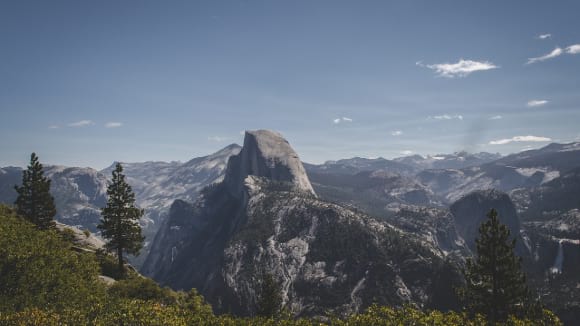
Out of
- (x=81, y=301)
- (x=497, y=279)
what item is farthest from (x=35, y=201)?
(x=497, y=279)

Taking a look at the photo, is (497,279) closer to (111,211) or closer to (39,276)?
(39,276)

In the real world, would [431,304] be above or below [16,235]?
below

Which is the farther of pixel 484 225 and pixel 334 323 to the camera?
pixel 484 225

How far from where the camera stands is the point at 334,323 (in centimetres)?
2681

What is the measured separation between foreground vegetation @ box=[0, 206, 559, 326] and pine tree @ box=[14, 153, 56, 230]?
14.8 m

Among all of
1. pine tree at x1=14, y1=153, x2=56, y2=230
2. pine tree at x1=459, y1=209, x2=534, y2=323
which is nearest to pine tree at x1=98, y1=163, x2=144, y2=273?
pine tree at x1=14, y1=153, x2=56, y2=230

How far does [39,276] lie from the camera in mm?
36312

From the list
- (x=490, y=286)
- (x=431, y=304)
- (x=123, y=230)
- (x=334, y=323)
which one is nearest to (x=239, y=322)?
(x=334, y=323)

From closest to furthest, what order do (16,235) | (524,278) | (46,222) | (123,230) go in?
1. (16,235)
2. (524,278)
3. (123,230)
4. (46,222)

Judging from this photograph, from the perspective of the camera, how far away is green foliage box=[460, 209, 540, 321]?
45.7m

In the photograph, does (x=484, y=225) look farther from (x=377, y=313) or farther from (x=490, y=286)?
(x=377, y=313)

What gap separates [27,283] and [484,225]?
52551mm

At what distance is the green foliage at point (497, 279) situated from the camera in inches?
1799

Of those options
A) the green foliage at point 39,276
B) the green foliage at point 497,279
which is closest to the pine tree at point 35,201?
the green foliage at point 39,276
